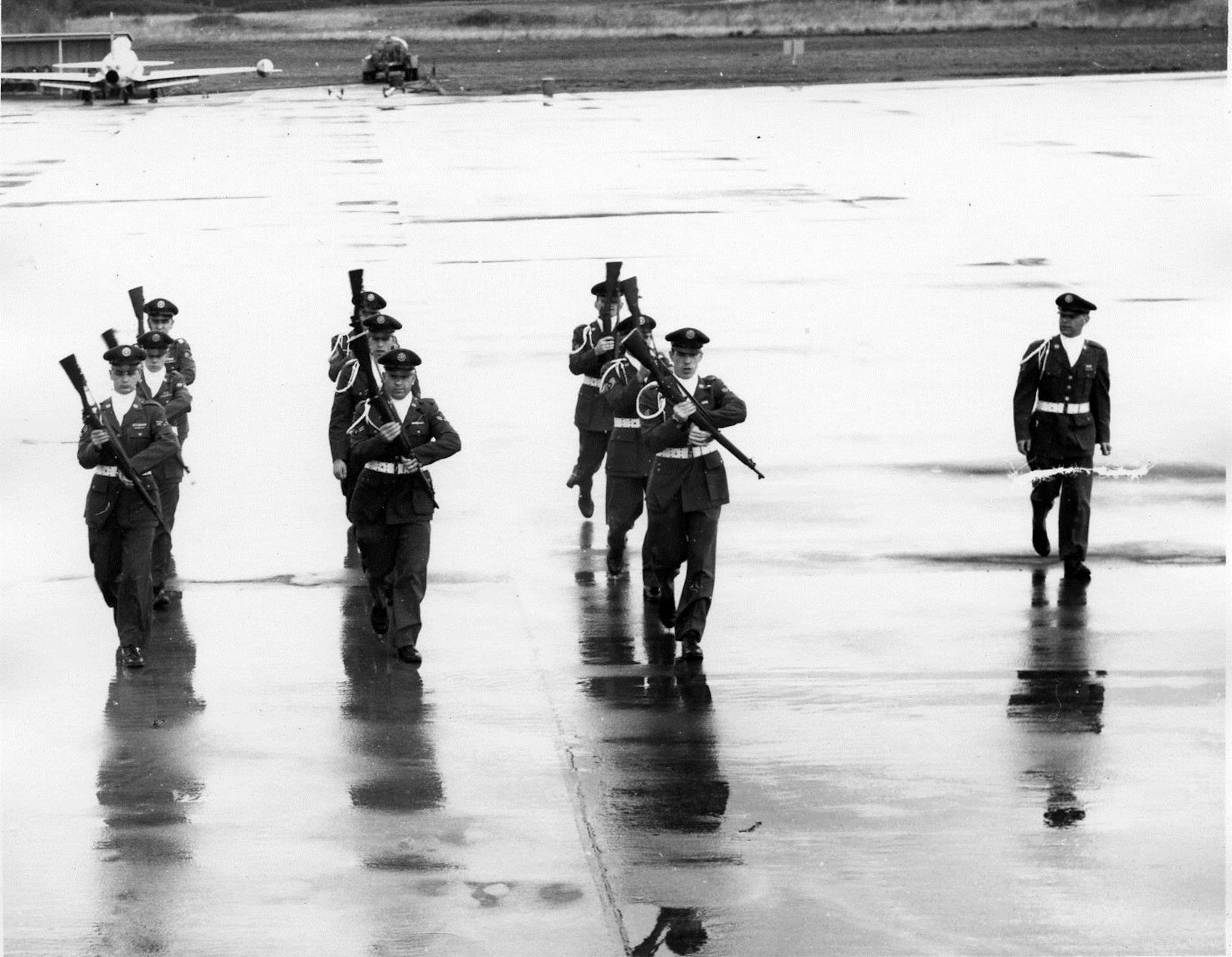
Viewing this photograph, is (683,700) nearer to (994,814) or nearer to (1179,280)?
(994,814)

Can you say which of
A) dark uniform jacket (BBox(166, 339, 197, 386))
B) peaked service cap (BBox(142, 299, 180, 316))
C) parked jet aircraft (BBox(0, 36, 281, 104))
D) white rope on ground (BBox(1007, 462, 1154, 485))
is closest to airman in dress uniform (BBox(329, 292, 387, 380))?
dark uniform jacket (BBox(166, 339, 197, 386))

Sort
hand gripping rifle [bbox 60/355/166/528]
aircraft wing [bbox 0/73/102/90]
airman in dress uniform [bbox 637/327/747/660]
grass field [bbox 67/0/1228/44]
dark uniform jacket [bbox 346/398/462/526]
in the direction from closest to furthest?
hand gripping rifle [bbox 60/355/166/528] < dark uniform jacket [bbox 346/398/462/526] < airman in dress uniform [bbox 637/327/747/660] < aircraft wing [bbox 0/73/102/90] < grass field [bbox 67/0/1228/44]

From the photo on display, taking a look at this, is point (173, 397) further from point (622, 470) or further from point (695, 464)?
point (695, 464)

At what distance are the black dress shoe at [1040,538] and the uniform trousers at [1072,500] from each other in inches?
12.5

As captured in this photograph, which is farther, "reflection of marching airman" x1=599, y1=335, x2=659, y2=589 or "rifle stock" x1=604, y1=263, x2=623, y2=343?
"rifle stock" x1=604, y1=263, x2=623, y2=343

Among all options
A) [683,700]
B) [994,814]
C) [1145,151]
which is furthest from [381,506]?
[1145,151]

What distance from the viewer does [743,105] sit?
53125 mm

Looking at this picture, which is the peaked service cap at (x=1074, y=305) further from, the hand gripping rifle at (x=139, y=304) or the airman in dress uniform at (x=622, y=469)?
the hand gripping rifle at (x=139, y=304)

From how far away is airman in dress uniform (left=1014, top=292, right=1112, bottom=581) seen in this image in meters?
12.4

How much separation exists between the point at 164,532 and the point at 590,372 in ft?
10.4

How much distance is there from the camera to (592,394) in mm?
13531

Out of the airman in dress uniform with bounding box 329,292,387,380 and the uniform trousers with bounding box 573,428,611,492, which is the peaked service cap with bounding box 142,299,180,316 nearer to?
the airman in dress uniform with bounding box 329,292,387,380

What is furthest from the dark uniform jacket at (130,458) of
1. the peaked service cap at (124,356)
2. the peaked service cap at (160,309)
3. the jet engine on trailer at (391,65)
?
the jet engine on trailer at (391,65)

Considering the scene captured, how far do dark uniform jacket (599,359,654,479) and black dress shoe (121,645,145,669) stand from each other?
329 centimetres
